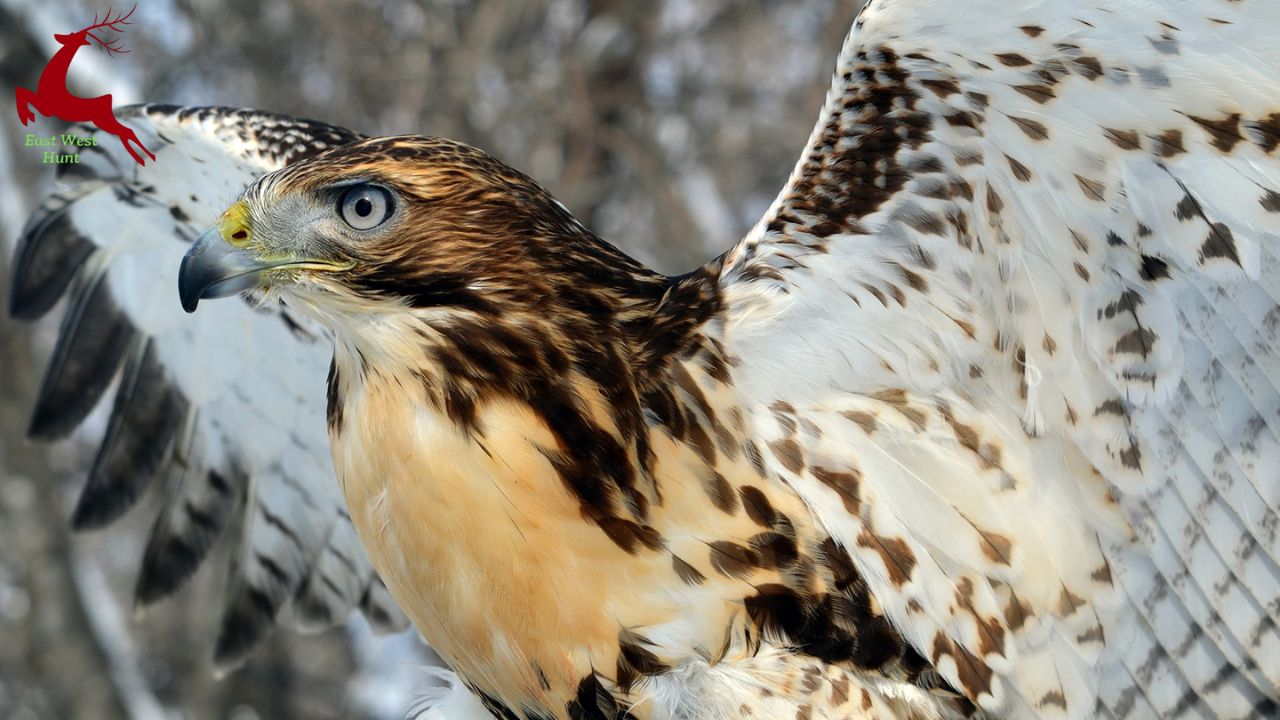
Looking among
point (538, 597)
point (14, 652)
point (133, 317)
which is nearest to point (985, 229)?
point (538, 597)

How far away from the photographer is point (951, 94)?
251 cm

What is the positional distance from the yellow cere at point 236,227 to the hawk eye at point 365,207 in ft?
0.75

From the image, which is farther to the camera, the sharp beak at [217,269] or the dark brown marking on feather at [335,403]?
the dark brown marking on feather at [335,403]

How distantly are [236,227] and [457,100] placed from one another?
585cm

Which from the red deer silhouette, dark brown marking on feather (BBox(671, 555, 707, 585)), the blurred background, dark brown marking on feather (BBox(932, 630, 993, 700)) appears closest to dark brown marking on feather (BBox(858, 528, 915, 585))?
dark brown marking on feather (BBox(932, 630, 993, 700))

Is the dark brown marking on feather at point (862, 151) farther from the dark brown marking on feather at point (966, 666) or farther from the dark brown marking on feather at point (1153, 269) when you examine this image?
the dark brown marking on feather at point (966, 666)

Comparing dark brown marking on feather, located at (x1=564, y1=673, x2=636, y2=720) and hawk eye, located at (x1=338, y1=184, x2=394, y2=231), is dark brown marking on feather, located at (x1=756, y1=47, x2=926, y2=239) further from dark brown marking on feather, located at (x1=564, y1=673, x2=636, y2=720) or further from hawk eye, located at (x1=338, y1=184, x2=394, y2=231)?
dark brown marking on feather, located at (x1=564, y1=673, x2=636, y2=720)

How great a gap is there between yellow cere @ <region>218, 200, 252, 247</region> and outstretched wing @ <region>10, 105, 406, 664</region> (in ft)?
5.43

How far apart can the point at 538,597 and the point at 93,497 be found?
262 centimetres

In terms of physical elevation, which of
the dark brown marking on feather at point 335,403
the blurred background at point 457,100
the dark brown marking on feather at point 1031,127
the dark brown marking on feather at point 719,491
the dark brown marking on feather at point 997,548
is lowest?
the blurred background at point 457,100

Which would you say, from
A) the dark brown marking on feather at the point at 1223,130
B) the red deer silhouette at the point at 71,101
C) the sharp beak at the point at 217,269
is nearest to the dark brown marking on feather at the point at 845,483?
the dark brown marking on feather at the point at 1223,130

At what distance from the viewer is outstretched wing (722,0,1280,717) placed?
2.45m

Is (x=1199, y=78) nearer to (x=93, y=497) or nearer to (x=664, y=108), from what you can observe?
(x=93, y=497)

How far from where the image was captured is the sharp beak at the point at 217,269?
2773 millimetres
